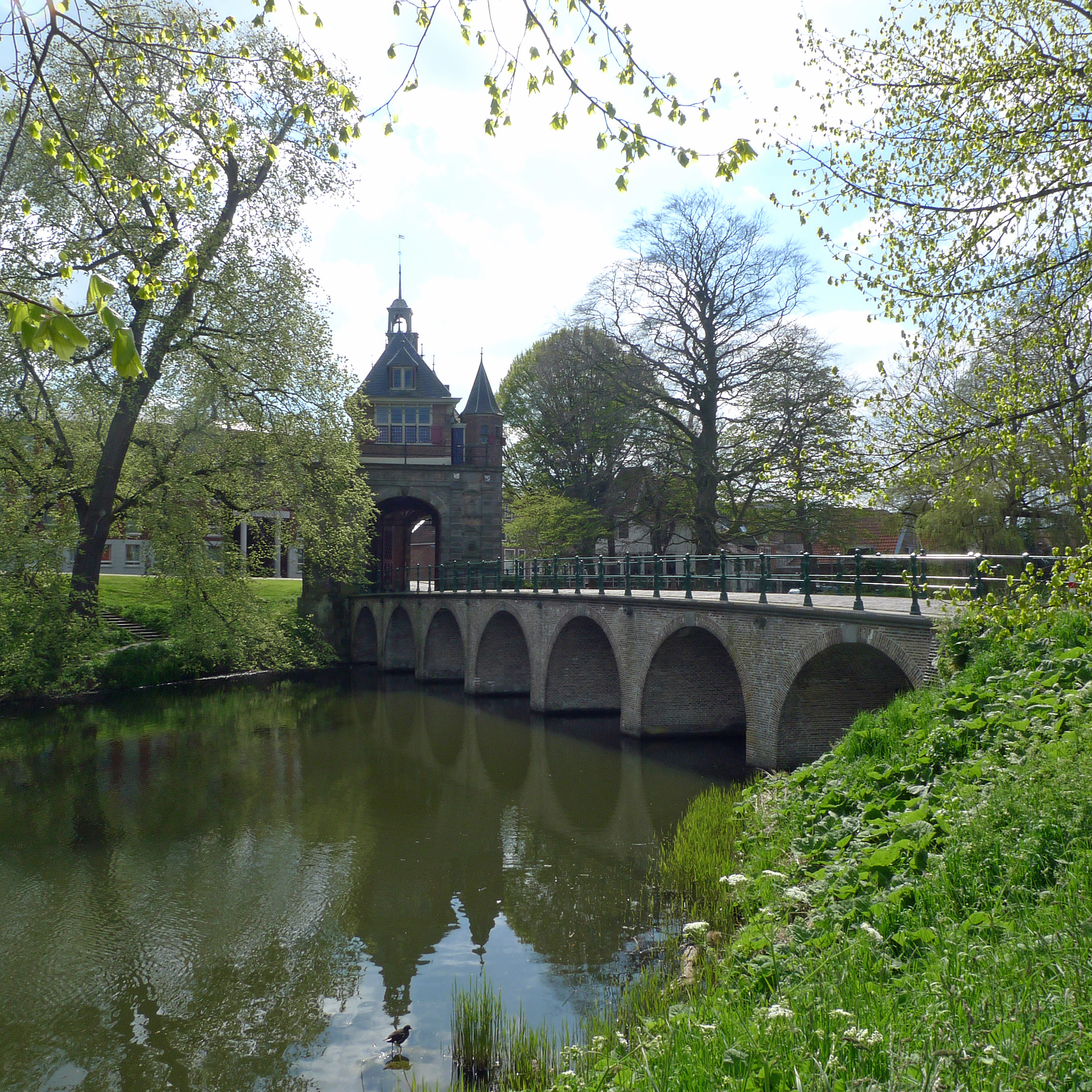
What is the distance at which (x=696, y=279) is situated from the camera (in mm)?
23641

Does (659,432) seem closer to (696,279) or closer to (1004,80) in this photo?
(696,279)

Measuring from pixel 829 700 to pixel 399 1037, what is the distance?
8029 millimetres

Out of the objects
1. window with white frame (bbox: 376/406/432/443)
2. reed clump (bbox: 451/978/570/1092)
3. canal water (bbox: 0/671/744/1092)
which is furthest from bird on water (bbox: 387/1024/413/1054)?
window with white frame (bbox: 376/406/432/443)

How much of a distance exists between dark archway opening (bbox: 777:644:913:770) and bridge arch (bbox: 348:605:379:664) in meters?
23.3

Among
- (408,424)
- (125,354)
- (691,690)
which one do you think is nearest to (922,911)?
(125,354)

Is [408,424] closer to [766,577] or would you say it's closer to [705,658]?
[705,658]

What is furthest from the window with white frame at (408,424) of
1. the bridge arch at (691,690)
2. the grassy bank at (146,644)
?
the bridge arch at (691,690)

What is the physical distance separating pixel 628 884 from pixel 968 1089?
6.33 meters

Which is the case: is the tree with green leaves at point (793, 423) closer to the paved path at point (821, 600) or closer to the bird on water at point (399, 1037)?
the paved path at point (821, 600)

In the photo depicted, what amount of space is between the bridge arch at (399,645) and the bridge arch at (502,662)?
23.1ft

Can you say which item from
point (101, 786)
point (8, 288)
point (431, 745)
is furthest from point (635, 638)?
point (8, 288)

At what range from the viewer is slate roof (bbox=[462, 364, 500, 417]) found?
35.7 metres

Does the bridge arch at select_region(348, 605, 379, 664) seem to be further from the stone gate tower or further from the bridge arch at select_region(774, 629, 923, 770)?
the bridge arch at select_region(774, 629, 923, 770)

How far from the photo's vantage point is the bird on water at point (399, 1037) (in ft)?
19.4
